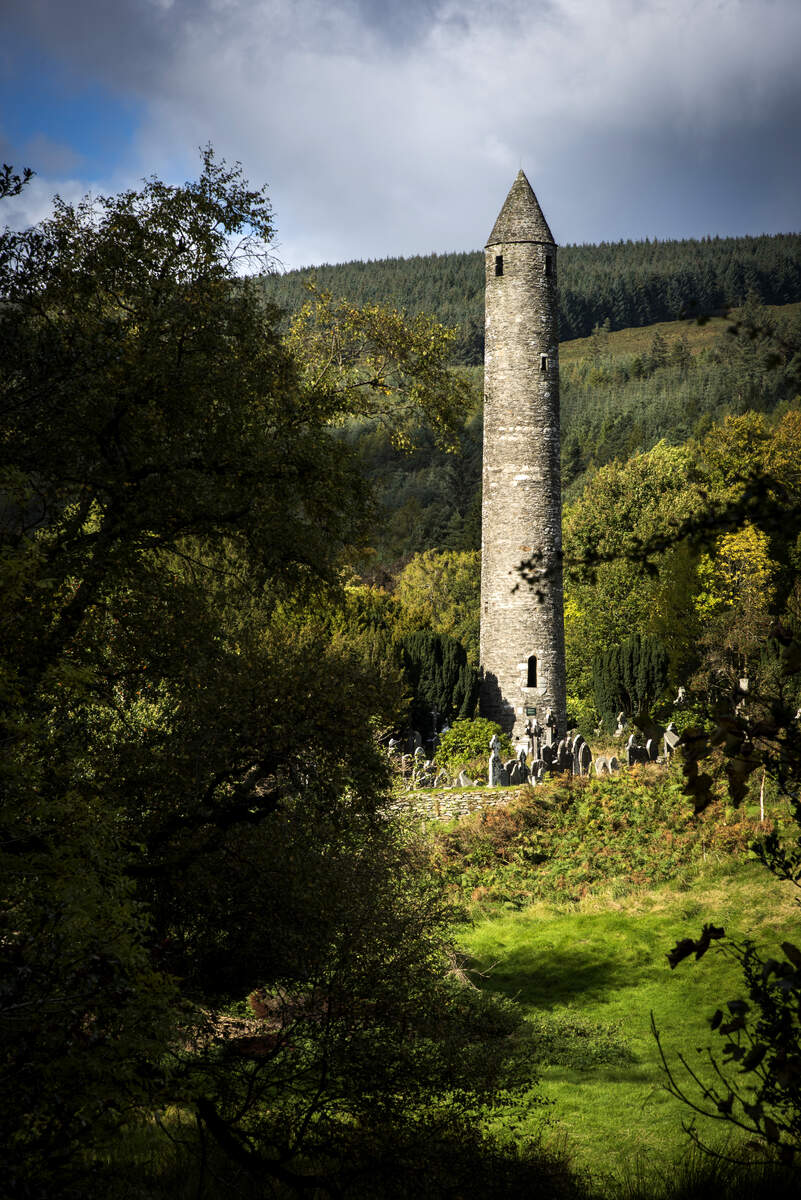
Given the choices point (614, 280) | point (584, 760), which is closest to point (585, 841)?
point (584, 760)

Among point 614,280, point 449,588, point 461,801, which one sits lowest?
point 461,801

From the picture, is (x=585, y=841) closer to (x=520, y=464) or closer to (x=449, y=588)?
(x=520, y=464)

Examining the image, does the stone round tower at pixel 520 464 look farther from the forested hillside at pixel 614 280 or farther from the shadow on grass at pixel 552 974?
the forested hillside at pixel 614 280

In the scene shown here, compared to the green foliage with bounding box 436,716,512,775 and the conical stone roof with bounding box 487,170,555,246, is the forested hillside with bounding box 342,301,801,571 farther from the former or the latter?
the green foliage with bounding box 436,716,512,775

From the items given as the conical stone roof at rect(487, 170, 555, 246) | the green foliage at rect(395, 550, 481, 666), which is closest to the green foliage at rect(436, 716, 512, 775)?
the conical stone roof at rect(487, 170, 555, 246)

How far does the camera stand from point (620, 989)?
1388 centimetres

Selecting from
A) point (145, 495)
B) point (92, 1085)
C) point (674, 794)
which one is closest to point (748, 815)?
point (674, 794)

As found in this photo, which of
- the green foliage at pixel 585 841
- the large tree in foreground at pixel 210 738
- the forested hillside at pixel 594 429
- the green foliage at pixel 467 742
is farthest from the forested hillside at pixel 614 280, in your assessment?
the large tree in foreground at pixel 210 738

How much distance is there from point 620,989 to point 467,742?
596 inches

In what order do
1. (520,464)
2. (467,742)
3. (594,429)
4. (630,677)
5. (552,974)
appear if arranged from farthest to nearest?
1. (594,429)
2. (630,677)
3. (520,464)
4. (467,742)
5. (552,974)

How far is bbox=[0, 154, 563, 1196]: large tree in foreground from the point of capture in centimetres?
820

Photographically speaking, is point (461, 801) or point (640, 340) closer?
point (461, 801)

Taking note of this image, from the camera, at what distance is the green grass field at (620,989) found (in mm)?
9961

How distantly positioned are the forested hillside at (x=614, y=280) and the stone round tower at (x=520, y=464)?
309 feet
